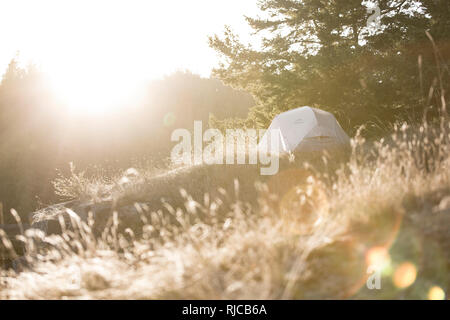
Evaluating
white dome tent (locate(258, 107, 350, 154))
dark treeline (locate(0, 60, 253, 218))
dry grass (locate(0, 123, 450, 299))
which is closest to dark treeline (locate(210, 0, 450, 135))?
white dome tent (locate(258, 107, 350, 154))

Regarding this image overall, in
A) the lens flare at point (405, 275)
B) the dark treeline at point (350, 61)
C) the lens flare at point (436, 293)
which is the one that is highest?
the dark treeline at point (350, 61)

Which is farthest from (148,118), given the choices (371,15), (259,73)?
(371,15)

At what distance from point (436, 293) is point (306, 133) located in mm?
9614

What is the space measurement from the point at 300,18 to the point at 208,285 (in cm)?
1407

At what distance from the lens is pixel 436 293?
254cm

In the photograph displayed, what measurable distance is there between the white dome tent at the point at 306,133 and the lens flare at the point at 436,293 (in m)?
9.05

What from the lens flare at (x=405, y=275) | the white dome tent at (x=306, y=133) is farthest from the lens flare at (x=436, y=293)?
the white dome tent at (x=306, y=133)

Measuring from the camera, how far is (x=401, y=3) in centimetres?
1324

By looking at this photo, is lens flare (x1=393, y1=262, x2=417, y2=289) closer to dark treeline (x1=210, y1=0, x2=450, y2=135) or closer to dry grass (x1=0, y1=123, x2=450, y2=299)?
dry grass (x1=0, y1=123, x2=450, y2=299)

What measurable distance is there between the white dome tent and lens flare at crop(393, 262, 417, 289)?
891 cm

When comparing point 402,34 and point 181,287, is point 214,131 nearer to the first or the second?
point 402,34

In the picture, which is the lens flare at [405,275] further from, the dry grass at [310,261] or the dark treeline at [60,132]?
the dark treeline at [60,132]

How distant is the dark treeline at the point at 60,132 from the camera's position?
2739cm

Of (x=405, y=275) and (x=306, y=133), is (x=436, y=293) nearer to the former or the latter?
(x=405, y=275)
